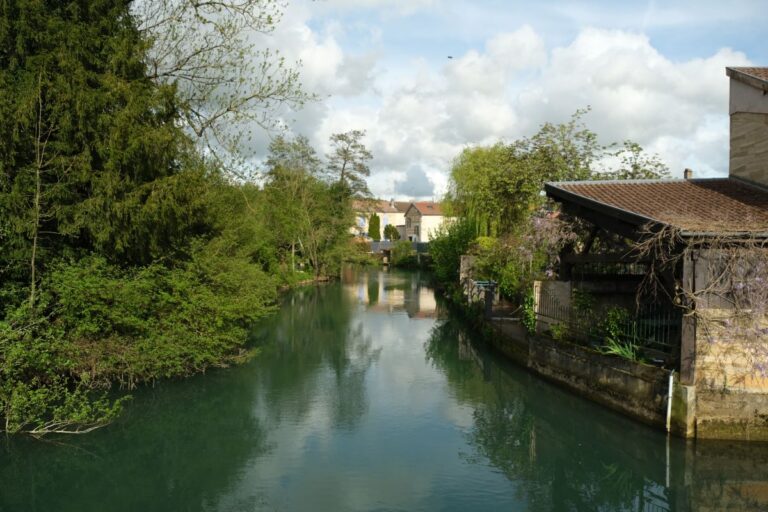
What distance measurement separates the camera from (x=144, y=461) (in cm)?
963

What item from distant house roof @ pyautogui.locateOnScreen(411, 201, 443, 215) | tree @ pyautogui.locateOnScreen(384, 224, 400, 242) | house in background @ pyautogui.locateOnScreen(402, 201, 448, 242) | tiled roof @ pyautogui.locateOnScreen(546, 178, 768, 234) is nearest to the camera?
tiled roof @ pyautogui.locateOnScreen(546, 178, 768, 234)

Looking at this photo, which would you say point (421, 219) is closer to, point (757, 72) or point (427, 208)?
point (427, 208)

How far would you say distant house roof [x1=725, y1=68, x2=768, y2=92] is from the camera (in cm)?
1287

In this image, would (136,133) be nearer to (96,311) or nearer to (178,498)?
(96,311)

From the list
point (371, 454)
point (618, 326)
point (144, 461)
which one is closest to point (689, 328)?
point (618, 326)

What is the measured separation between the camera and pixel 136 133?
11.6 meters

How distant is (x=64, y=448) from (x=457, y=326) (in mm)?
16253

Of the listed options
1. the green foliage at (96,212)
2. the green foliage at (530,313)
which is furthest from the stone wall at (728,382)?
the green foliage at (96,212)

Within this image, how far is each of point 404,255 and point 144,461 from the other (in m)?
Result: 54.6

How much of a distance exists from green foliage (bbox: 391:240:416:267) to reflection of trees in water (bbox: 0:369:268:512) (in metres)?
51.1

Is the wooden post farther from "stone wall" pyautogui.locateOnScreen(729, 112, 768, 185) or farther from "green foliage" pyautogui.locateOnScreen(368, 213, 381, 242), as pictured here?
"green foliage" pyautogui.locateOnScreen(368, 213, 381, 242)

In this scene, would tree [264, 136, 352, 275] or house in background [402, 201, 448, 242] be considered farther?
house in background [402, 201, 448, 242]

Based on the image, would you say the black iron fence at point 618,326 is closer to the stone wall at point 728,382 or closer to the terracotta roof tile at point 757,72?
the stone wall at point 728,382

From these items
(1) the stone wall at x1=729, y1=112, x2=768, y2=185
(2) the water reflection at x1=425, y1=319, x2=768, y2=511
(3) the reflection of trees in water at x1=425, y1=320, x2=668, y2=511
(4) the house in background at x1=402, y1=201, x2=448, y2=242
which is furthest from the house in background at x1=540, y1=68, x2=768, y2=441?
(4) the house in background at x1=402, y1=201, x2=448, y2=242
